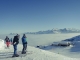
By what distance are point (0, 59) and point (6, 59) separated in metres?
0.52

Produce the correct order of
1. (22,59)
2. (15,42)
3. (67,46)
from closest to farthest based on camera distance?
(22,59) < (15,42) < (67,46)

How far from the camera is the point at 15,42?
659 inches

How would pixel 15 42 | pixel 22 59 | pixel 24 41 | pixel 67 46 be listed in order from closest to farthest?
pixel 22 59 < pixel 15 42 < pixel 24 41 < pixel 67 46

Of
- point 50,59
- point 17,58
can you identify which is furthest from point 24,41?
point 50,59

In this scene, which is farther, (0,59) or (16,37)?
(16,37)

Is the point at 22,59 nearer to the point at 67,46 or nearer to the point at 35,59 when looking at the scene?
the point at 35,59

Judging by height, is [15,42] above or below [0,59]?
above

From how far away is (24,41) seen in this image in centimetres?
1841

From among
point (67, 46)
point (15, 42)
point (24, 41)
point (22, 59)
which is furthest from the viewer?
point (67, 46)

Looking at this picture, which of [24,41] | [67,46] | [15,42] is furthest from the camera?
[67,46]

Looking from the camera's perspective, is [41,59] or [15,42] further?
[15,42]

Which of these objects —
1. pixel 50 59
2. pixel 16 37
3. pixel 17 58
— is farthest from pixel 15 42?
pixel 50 59

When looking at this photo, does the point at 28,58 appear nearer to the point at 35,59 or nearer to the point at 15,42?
→ the point at 35,59

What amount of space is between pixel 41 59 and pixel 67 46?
56589 millimetres
